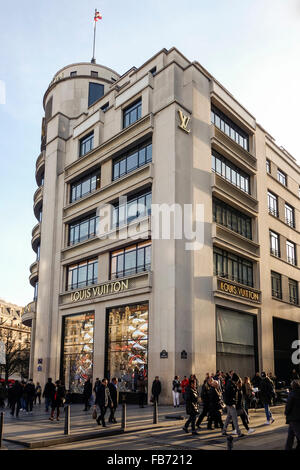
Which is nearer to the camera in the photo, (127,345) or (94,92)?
(127,345)

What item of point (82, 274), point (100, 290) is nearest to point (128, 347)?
point (100, 290)

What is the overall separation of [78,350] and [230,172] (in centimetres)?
1673

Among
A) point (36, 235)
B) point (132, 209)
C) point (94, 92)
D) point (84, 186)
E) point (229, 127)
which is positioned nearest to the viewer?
point (132, 209)

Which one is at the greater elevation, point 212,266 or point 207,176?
point 207,176

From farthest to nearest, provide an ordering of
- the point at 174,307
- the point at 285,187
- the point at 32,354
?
the point at 285,187 < the point at 32,354 < the point at 174,307

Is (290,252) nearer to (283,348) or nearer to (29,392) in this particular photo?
(283,348)

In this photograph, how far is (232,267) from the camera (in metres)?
32.4

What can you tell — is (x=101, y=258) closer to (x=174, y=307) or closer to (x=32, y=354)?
(x=174, y=307)

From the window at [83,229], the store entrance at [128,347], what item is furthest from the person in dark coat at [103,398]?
the window at [83,229]

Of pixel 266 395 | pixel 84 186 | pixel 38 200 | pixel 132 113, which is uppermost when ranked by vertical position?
pixel 132 113

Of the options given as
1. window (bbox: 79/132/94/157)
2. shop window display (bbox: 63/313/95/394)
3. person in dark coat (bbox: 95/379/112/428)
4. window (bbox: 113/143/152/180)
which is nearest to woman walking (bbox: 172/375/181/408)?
person in dark coat (bbox: 95/379/112/428)

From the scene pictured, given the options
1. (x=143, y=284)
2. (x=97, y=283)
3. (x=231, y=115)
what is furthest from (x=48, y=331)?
(x=231, y=115)

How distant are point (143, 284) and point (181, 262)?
2.80m
